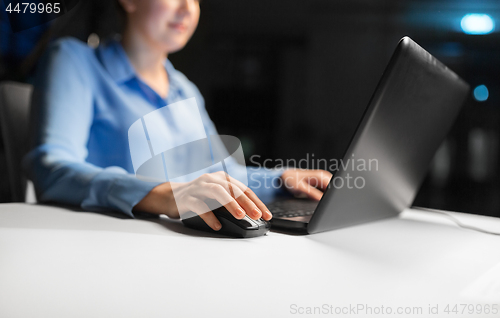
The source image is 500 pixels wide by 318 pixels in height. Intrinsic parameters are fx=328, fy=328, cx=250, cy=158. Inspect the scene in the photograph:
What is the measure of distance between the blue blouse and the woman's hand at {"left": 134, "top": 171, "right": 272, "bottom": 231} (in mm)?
57

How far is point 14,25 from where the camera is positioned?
978 millimetres

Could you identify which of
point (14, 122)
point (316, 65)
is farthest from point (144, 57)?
point (316, 65)

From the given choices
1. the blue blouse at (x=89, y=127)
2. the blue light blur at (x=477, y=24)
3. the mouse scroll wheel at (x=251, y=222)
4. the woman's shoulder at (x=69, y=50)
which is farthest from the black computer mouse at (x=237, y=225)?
the blue light blur at (x=477, y=24)

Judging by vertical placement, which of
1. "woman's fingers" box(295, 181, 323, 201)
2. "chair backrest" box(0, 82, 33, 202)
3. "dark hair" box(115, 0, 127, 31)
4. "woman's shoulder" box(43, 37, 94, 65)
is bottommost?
"chair backrest" box(0, 82, 33, 202)

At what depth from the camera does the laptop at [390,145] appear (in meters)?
0.33

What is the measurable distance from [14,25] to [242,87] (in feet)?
2.46

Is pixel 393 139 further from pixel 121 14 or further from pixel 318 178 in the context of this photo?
pixel 121 14

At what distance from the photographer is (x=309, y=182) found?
63cm

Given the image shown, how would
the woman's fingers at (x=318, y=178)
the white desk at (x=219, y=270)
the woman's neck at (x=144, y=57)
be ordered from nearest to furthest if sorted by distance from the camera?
1. the white desk at (x=219, y=270)
2. the woman's fingers at (x=318, y=178)
3. the woman's neck at (x=144, y=57)

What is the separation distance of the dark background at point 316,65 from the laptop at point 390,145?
1.15 feet

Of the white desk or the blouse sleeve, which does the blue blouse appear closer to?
the blouse sleeve

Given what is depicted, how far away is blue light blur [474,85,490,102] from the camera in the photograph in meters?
0.79

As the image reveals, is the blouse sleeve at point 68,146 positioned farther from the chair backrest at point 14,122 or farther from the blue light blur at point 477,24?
the blue light blur at point 477,24

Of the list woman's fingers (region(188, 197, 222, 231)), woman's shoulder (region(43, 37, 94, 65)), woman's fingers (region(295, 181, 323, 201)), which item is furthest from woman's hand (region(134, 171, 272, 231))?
woman's shoulder (region(43, 37, 94, 65))
